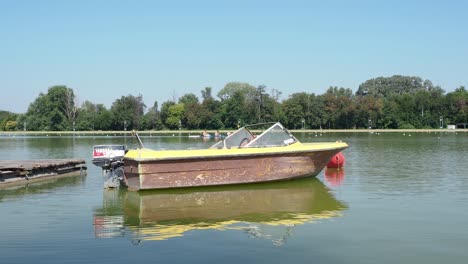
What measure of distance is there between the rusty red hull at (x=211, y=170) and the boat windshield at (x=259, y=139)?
1.74 ft

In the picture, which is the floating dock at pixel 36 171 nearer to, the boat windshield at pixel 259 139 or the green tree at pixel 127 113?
the boat windshield at pixel 259 139

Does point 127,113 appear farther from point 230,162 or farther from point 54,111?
point 230,162

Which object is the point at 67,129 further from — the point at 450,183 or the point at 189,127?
the point at 450,183

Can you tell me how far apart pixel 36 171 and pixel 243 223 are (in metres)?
12.3

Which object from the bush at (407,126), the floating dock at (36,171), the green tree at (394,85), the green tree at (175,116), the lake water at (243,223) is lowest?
the lake water at (243,223)

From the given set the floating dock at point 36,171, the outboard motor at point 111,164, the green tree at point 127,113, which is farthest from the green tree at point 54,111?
the outboard motor at point 111,164

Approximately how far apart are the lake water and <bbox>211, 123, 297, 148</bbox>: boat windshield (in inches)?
56.7

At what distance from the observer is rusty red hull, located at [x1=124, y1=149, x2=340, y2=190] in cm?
1683

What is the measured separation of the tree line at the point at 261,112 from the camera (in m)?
120

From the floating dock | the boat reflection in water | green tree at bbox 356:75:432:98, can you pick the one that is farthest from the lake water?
green tree at bbox 356:75:432:98

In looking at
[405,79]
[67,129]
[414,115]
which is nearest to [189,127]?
[67,129]

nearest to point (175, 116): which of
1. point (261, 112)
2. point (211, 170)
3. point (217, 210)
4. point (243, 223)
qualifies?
point (261, 112)

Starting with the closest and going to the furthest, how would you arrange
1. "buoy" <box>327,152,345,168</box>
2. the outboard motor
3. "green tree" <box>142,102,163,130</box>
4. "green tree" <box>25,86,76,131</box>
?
the outboard motor, "buoy" <box>327,152,345,168</box>, "green tree" <box>142,102,163,130</box>, "green tree" <box>25,86,76,131</box>

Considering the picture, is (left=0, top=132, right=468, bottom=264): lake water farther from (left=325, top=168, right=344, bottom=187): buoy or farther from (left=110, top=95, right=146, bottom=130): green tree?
(left=110, top=95, right=146, bottom=130): green tree
